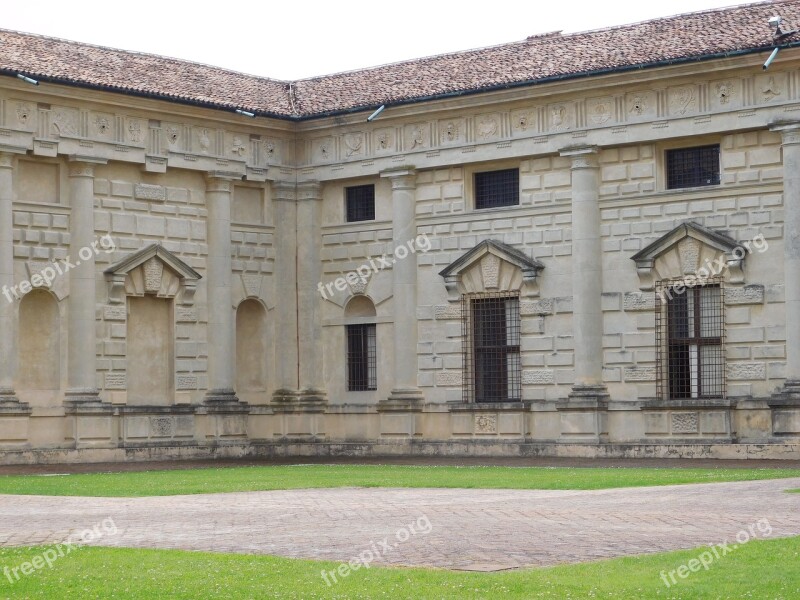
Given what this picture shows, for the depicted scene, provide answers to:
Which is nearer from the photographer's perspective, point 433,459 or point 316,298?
point 433,459

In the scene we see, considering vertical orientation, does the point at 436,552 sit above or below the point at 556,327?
below

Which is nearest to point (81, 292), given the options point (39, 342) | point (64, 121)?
point (39, 342)

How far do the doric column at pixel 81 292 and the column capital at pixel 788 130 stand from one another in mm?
15994

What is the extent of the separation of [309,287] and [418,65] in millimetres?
6717

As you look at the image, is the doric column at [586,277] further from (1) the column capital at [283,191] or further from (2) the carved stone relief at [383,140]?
(1) the column capital at [283,191]

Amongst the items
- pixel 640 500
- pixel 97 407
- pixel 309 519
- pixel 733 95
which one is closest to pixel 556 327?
pixel 733 95

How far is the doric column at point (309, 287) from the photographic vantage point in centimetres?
4072

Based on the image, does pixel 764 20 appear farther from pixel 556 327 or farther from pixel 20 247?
pixel 20 247

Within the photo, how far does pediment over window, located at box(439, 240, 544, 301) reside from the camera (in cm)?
3697

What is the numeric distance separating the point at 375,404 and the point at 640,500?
19.4m

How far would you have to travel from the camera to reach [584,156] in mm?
36125

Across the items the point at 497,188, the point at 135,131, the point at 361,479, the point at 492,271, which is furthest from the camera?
the point at 497,188

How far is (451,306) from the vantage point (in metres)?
38.4

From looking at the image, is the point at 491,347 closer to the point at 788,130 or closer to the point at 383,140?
the point at 383,140
